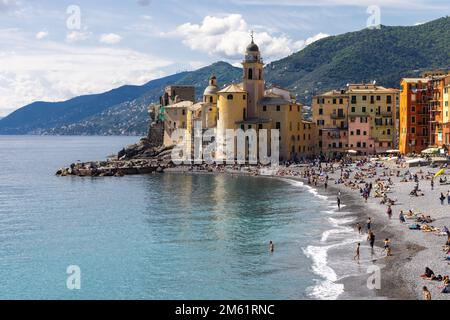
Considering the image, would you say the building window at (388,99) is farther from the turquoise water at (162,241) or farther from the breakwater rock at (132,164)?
the breakwater rock at (132,164)

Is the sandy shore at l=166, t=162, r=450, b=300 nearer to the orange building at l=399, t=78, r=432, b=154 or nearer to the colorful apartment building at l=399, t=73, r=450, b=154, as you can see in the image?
the colorful apartment building at l=399, t=73, r=450, b=154

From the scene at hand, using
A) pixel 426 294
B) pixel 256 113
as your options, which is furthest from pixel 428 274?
pixel 256 113

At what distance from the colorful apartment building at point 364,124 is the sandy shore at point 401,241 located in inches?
1407

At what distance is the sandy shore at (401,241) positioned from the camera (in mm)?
34812

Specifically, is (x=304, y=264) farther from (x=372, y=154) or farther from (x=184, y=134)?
(x=184, y=134)

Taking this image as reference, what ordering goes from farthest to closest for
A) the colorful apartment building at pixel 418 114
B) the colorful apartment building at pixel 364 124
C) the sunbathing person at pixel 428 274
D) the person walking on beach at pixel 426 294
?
the colorful apartment building at pixel 364 124, the colorful apartment building at pixel 418 114, the sunbathing person at pixel 428 274, the person walking on beach at pixel 426 294

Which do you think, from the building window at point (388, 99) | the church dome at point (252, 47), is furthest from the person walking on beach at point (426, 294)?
the building window at point (388, 99)

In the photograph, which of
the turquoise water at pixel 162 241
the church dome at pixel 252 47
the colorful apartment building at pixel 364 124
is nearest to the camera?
the turquoise water at pixel 162 241

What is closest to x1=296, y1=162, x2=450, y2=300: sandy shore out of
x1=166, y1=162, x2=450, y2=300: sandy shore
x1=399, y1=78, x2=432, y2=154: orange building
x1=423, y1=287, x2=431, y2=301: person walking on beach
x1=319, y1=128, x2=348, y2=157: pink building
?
x1=166, y1=162, x2=450, y2=300: sandy shore

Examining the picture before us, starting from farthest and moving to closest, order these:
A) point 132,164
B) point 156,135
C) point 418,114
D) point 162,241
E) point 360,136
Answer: point 156,135 → point 132,164 → point 360,136 → point 418,114 → point 162,241

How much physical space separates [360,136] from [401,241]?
7805 cm

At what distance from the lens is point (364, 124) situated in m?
123

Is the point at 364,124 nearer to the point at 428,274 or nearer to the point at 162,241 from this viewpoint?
the point at 162,241
